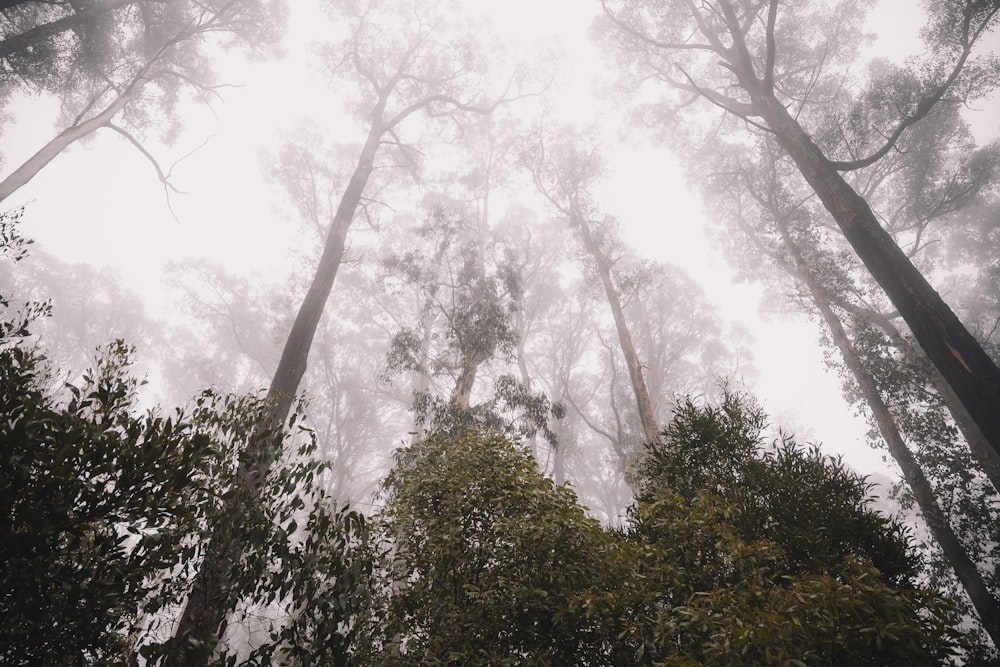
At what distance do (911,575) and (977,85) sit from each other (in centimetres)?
1958

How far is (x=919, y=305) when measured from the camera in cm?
681

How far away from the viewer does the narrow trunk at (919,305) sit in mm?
5949

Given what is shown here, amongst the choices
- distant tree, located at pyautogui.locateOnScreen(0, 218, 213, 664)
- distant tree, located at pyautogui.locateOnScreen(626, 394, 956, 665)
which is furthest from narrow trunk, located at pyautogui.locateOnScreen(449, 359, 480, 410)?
distant tree, located at pyautogui.locateOnScreen(0, 218, 213, 664)

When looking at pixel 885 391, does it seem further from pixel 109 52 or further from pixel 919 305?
pixel 109 52

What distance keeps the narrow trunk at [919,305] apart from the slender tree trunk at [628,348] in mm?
5191

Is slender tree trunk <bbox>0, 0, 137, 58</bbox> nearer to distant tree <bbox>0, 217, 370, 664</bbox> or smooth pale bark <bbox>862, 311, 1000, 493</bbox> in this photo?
distant tree <bbox>0, 217, 370, 664</bbox>

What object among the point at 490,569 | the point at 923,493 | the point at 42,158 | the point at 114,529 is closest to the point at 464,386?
the point at 490,569

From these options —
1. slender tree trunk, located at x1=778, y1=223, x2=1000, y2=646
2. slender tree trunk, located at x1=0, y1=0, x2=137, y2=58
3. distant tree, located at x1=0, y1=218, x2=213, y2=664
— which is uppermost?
slender tree trunk, located at x1=0, y1=0, x2=137, y2=58

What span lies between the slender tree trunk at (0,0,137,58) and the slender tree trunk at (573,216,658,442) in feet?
52.4

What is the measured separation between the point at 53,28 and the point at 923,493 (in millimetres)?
25092

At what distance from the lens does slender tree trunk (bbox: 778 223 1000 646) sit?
27.1 ft

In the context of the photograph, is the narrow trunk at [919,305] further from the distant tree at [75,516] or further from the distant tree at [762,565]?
the distant tree at [75,516]

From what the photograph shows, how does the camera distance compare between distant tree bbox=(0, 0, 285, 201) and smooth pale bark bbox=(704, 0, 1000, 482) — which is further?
distant tree bbox=(0, 0, 285, 201)

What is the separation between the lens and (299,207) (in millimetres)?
22188
